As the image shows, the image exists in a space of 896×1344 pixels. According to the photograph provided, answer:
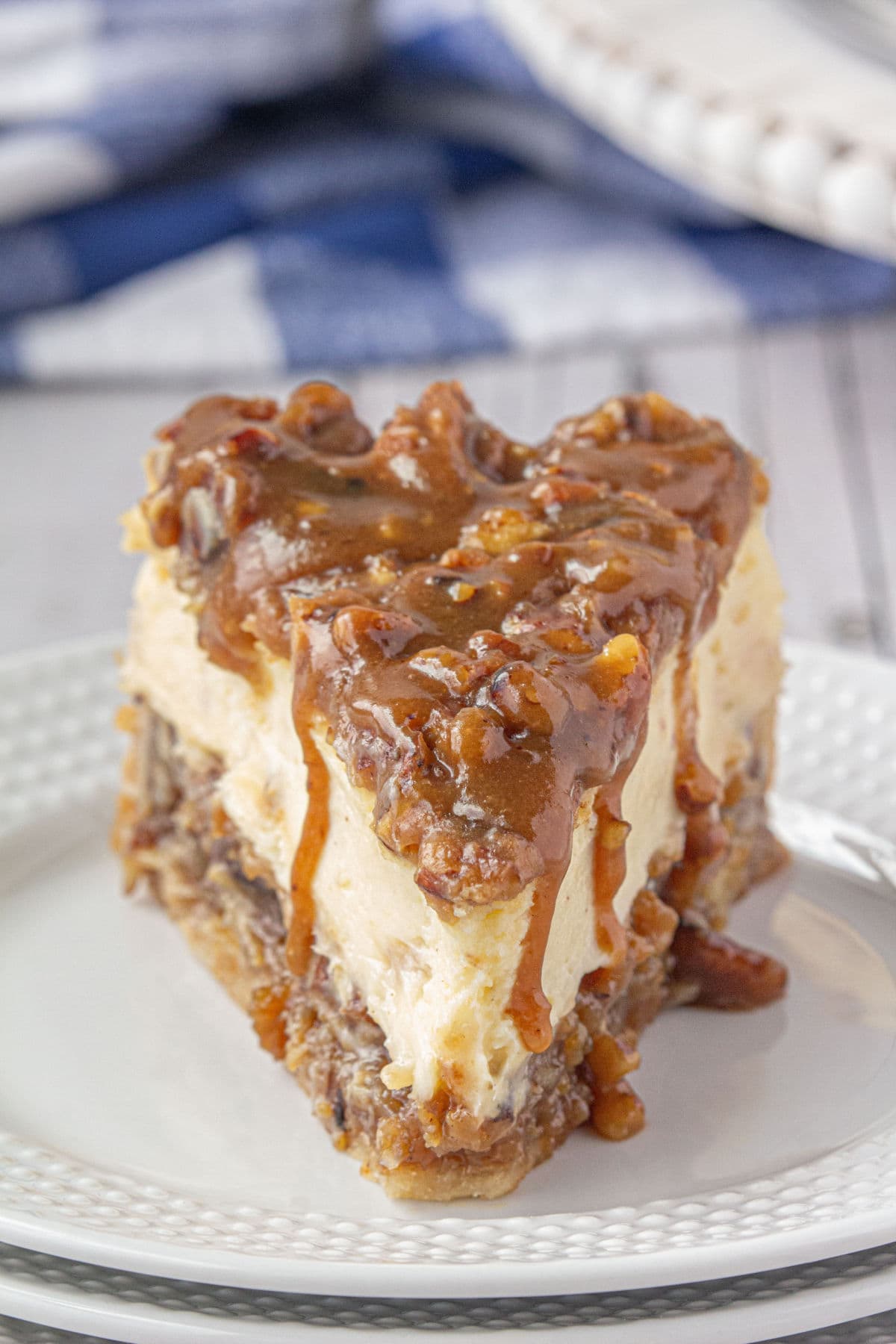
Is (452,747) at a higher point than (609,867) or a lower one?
higher

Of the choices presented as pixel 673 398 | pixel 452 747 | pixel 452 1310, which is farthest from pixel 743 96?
pixel 452 1310

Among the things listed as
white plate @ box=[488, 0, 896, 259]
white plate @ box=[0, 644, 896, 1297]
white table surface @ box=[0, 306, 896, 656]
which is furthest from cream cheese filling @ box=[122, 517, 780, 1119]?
white table surface @ box=[0, 306, 896, 656]

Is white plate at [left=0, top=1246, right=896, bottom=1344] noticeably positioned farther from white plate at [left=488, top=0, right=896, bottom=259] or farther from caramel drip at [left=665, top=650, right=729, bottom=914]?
white plate at [left=488, top=0, right=896, bottom=259]

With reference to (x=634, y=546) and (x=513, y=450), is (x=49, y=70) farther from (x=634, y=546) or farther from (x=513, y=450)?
(x=634, y=546)

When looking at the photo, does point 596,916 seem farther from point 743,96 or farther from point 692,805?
point 743,96

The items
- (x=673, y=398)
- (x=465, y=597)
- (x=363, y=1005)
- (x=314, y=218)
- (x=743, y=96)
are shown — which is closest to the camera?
(x=465, y=597)

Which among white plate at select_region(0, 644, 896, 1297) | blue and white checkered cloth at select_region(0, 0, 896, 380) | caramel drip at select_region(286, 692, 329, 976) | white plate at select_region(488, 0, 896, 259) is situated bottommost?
white plate at select_region(0, 644, 896, 1297)
